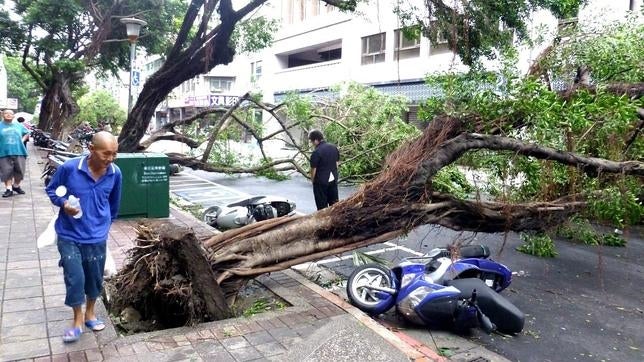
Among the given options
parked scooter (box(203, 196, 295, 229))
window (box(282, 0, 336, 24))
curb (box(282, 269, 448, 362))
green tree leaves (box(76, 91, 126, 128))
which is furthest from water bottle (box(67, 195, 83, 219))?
green tree leaves (box(76, 91, 126, 128))

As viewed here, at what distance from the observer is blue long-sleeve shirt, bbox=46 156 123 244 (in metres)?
3.70

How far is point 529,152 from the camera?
5.49m

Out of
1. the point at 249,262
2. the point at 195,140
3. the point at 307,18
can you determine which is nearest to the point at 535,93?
the point at 249,262

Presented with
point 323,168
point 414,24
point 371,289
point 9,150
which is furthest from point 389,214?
point 9,150

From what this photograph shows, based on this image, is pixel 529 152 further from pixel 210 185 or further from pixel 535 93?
pixel 210 185

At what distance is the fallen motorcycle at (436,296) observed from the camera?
4511 millimetres

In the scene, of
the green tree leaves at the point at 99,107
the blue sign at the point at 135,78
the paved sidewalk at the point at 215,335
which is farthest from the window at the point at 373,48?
the green tree leaves at the point at 99,107

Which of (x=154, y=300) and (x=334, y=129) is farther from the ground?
(x=334, y=129)

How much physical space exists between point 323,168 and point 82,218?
4640 millimetres

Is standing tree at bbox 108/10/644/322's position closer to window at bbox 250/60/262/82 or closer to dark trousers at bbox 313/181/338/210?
dark trousers at bbox 313/181/338/210

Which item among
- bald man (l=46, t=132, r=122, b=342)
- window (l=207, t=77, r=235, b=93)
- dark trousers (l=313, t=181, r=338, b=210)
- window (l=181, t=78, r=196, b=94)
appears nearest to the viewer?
bald man (l=46, t=132, r=122, b=342)

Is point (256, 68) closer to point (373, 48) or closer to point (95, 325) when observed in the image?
point (373, 48)

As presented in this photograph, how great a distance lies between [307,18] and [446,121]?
2692 centimetres

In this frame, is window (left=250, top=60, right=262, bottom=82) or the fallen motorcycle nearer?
the fallen motorcycle
